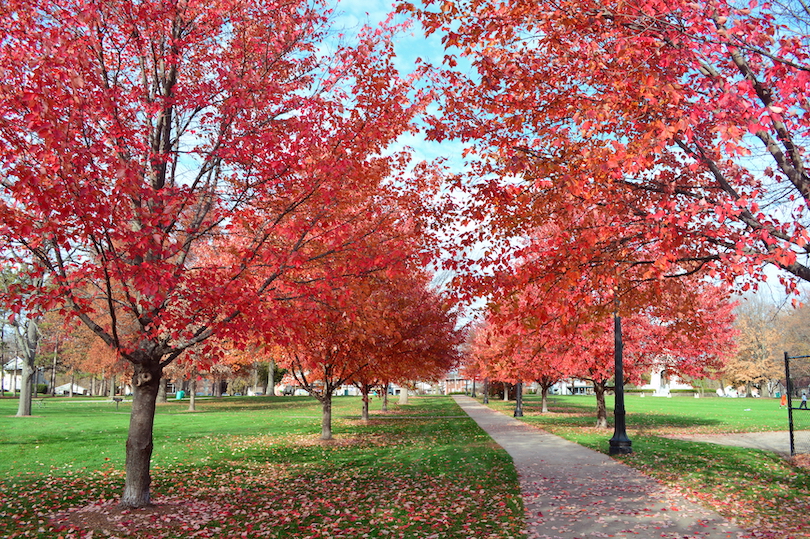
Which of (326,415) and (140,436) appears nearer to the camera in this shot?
(140,436)

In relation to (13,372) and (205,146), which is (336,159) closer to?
(205,146)

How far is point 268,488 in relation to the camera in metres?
9.86

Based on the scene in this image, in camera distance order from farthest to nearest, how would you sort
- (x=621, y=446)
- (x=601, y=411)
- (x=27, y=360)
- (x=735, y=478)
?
(x=27, y=360) → (x=601, y=411) → (x=621, y=446) → (x=735, y=478)

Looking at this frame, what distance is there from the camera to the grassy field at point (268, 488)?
7.05m

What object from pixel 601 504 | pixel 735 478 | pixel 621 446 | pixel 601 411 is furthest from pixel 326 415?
pixel 735 478

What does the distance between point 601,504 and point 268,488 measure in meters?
5.88

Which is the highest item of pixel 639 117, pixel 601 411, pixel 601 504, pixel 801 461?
pixel 639 117

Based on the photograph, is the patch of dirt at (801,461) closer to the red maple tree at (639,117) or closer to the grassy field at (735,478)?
the grassy field at (735,478)

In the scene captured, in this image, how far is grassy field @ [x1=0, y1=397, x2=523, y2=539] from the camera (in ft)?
23.1

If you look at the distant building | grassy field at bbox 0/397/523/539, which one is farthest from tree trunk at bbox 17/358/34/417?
Result: the distant building

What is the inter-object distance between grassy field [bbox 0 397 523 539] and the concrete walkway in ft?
1.31

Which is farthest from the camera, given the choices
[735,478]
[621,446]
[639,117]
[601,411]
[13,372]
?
[13,372]

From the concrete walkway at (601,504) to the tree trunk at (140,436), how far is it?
5.71 meters

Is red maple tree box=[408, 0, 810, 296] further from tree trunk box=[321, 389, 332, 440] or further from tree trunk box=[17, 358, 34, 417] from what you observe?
tree trunk box=[17, 358, 34, 417]
